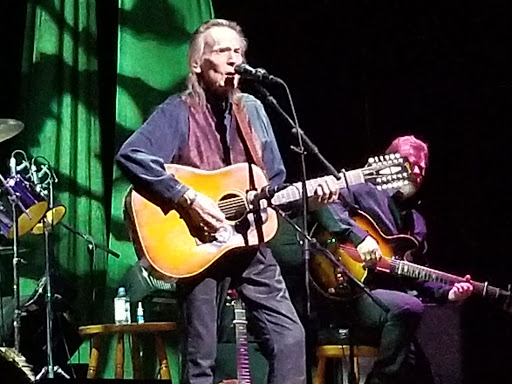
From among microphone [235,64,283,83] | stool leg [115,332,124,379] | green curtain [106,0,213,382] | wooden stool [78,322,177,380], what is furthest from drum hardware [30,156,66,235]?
microphone [235,64,283,83]

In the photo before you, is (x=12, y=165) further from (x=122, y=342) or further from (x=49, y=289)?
(x=122, y=342)

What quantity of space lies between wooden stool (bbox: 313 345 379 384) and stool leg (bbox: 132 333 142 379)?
96 cm

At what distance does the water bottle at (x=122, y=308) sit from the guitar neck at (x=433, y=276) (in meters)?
1.48

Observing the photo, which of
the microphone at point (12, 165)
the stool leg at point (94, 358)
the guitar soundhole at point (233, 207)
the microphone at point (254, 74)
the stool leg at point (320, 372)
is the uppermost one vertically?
the microphone at point (254, 74)

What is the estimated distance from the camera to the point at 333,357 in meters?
5.16

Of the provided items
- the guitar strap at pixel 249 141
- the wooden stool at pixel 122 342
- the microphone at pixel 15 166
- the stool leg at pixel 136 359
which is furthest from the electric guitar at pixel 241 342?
the microphone at pixel 15 166

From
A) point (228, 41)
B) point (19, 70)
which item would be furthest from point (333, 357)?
point (19, 70)

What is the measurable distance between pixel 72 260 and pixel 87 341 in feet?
1.67

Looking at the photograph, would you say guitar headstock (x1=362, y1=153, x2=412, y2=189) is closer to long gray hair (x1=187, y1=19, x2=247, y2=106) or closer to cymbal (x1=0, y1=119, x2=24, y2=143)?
long gray hair (x1=187, y1=19, x2=247, y2=106)

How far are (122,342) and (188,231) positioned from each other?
1444mm

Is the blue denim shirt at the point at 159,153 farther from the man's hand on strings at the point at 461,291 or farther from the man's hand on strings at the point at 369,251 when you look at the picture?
the man's hand on strings at the point at 461,291

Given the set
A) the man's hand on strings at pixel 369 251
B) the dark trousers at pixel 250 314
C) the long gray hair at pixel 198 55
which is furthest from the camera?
the man's hand on strings at pixel 369 251

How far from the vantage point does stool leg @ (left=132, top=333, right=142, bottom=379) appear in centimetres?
529

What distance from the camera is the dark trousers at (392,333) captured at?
198 inches
